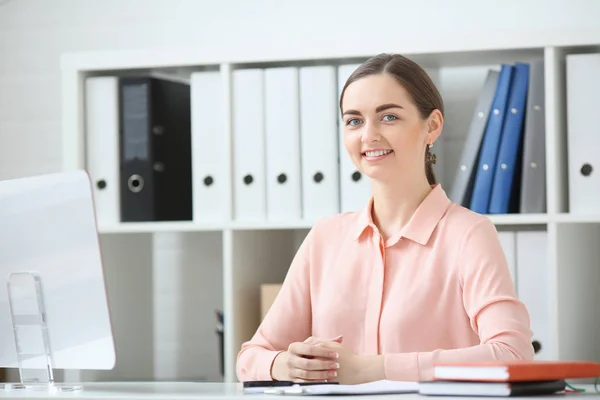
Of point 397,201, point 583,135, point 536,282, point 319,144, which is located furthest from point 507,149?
point 397,201

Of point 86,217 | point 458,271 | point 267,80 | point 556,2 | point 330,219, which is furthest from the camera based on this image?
point 556,2

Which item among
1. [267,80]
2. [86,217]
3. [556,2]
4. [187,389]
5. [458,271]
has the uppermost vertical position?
[556,2]

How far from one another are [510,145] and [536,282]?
1.12ft

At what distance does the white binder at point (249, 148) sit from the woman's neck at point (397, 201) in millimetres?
638

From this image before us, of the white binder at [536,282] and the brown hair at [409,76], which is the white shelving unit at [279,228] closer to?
the white binder at [536,282]

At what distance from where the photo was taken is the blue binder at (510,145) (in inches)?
92.0

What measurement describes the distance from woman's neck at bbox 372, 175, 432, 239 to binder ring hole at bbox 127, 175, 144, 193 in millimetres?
869

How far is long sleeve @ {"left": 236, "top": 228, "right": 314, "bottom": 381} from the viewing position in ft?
6.10

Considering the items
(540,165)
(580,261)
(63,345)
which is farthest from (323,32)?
(63,345)

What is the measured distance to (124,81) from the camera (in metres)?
2.56

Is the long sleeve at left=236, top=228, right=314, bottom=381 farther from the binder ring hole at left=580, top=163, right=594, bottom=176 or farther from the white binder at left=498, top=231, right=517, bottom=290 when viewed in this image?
the binder ring hole at left=580, top=163, right=594, bottom=176

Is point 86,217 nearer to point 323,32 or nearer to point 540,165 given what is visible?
point 540,165

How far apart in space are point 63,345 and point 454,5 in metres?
1.60

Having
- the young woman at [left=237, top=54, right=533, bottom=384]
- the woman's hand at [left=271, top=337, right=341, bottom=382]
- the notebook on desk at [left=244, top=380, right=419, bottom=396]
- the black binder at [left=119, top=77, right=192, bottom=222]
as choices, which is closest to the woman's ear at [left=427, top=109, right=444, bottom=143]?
the young woman at [left=237, top=54, right=533, bottom=384]
